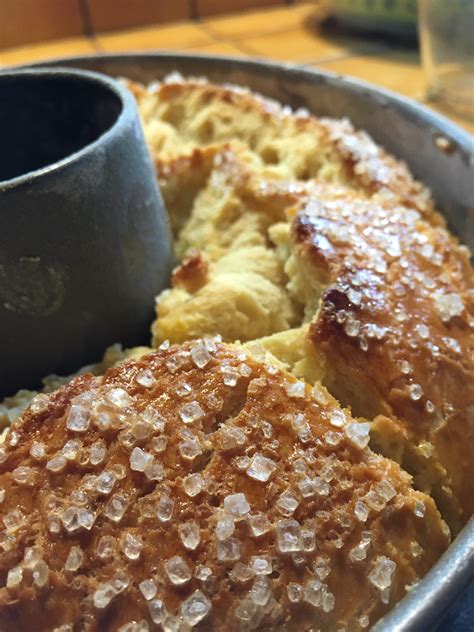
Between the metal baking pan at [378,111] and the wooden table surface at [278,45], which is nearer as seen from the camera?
the metal baking pan at [378,111]

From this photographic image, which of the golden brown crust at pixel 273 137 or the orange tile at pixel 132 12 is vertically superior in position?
the golden brown crust at pixel 273 137

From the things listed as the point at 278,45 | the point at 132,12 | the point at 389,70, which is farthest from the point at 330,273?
the point at 132,12

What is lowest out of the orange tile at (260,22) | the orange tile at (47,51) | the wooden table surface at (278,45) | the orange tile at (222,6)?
the orange tile at (47,51)

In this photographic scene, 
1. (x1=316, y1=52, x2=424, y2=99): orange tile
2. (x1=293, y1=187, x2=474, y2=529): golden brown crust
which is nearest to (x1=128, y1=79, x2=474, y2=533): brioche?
(x1=293, y1=187, x2=474, y2=529): golden brown crust

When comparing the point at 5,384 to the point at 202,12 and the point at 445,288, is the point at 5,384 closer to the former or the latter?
the point at 445,288

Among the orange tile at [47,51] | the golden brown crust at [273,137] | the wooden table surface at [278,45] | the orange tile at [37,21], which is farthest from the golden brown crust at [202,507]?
the orange tile at [37,21]

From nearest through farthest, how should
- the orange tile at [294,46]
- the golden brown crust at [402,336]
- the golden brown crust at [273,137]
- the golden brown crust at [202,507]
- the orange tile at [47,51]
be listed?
1. the golden brown crust at [202,507]
2. the golden brown crust at [402,336]
3. the golden brown crust at [273,137]
4. the orange tile at [294,46]
5. the orange tile at [47,51]

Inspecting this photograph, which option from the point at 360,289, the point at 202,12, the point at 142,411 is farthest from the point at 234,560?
the point at 202,12

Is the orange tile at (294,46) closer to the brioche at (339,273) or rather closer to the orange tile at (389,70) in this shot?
the orange tile at (389,70)
